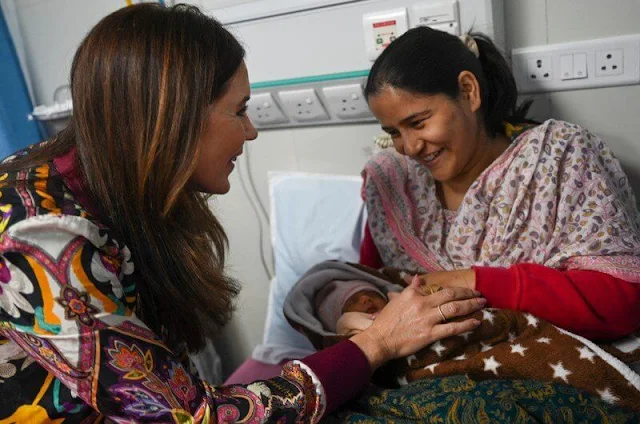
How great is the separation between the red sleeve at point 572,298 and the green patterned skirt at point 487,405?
0.20 metres

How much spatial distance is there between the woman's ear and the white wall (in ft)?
0.94

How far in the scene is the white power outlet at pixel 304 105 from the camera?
6.08 ft

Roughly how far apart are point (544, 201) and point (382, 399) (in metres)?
0.55

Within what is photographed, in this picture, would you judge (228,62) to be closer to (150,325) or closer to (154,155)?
(154,155)

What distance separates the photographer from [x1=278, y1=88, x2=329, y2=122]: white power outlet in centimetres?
185

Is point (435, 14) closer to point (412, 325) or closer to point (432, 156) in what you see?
point (432, 156)

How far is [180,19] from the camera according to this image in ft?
3.56

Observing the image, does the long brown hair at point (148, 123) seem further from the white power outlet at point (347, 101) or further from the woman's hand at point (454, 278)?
the white power outlet at point (347, 101)

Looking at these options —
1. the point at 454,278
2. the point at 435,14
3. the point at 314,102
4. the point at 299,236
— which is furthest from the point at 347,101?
the point at 454,278

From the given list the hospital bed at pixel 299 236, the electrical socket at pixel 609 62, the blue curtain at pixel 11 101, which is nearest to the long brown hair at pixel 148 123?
the hospital bed at pixel 299 236

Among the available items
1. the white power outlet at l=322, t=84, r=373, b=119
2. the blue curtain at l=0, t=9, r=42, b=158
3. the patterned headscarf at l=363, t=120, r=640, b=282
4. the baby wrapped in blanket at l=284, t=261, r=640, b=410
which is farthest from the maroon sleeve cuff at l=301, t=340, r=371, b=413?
the blue curtain at l=0, t=9, r=42, b=158

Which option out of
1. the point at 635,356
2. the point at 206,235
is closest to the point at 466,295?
the point at 635,356

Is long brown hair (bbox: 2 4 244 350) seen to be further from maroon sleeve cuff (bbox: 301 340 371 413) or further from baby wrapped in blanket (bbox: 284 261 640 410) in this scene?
baby wrapped in blanket (bbox: 284 261 640 410)

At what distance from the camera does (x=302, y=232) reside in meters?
1.96
